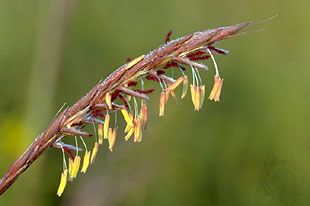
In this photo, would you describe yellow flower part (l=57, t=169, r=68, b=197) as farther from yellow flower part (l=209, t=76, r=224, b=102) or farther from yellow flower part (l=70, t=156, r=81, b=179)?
yellow flower part (l=209, t=76, r=224, b=102)

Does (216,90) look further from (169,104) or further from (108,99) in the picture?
(169,104)

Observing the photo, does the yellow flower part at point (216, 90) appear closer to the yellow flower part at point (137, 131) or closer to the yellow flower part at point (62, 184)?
the yellow flower part at point (137, 131)

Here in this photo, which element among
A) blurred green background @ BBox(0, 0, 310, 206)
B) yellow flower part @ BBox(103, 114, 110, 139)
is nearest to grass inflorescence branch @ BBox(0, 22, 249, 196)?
yellow flower part @ BBox(103, 114, 110, 139)

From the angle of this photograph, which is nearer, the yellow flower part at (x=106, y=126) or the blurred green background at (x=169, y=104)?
the yellow flower part at (x=106, y=126)

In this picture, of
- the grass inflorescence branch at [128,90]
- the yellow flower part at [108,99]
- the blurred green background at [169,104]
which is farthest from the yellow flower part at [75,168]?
the blurred green background at [169,104]

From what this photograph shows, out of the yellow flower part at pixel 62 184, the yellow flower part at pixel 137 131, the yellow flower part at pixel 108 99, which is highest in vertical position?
the yellow flower part at pixel 108 99

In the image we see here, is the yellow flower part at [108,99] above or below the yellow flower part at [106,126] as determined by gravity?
above

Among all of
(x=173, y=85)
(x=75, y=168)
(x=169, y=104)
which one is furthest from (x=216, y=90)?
(x=169, y=104)

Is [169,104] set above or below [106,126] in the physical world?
above
